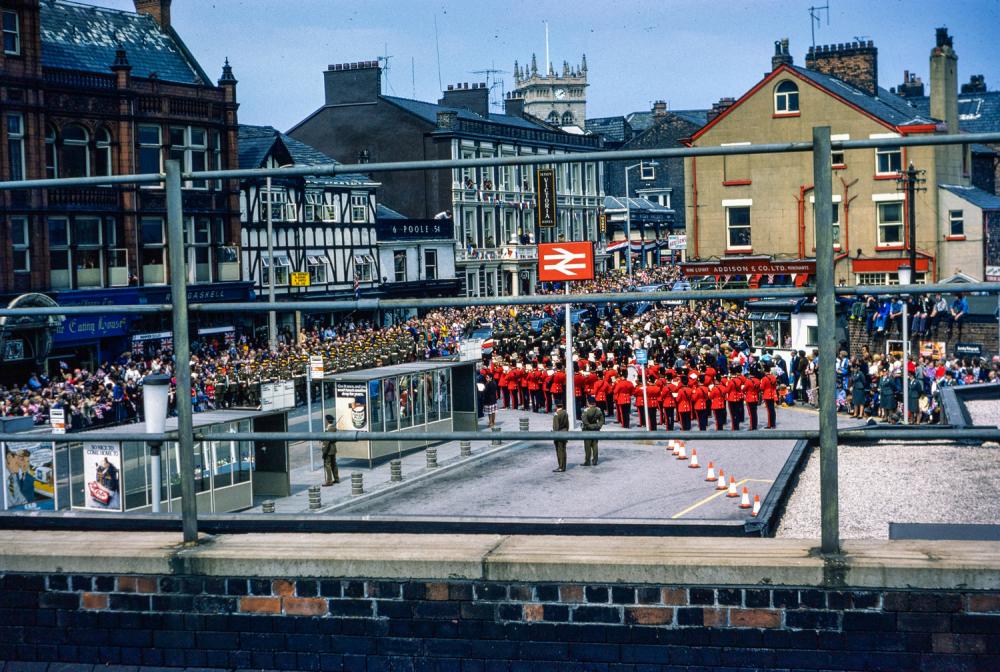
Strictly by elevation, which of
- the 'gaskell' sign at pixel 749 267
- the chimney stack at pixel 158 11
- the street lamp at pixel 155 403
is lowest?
the street lamp at pixel 155 403

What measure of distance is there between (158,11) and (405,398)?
30663mm

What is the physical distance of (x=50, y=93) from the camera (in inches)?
1489

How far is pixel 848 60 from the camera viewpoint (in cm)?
5684

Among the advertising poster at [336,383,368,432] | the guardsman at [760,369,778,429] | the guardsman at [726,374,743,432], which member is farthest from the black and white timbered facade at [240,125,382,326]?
the advertising poster at [336,383,368,432]

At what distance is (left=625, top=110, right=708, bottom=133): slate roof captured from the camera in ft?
336

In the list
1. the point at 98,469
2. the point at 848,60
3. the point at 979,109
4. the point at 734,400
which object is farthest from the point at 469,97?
the point at 98,469

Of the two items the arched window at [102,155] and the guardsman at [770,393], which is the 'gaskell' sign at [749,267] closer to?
the guardsman at [770,393]

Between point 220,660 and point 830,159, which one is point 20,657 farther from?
point 830,159

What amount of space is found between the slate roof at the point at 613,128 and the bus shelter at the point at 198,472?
9980 centimetres

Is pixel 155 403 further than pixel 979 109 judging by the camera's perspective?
No

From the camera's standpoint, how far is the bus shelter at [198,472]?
8688 mm

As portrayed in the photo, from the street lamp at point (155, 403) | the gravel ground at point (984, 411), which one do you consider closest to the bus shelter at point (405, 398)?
the gravel ground at point (984, 411)

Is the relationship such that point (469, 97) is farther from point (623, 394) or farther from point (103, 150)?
point (623, 394)

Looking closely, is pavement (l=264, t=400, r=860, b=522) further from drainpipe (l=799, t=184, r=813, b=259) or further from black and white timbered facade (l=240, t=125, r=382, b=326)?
drainpipe (l=799, t=184, r=813, b=259)
